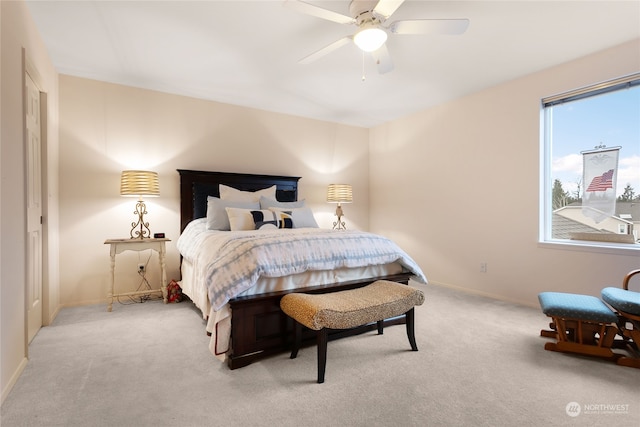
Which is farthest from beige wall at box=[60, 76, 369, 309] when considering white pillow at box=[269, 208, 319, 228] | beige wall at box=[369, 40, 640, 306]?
beige wall at box=[369, 40, 640, 306]

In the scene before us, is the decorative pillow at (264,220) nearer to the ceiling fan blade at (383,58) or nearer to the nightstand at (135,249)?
the nightstand at (135,249)

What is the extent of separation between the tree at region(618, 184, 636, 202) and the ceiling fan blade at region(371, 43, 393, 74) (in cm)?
254

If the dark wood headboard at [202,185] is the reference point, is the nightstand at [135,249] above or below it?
below

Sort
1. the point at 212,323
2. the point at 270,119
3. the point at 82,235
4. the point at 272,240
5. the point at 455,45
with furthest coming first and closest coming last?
the point at 270,119, the point at 82,235, the point at 455,45, the point at 272,240, the point at 212,323

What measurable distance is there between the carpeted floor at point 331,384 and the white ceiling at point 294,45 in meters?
2.55

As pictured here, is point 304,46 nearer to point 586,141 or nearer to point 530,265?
point 586,141

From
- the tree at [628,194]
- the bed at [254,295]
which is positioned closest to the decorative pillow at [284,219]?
the bed at [254,295]

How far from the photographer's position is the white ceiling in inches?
Result: 92.6

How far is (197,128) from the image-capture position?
4.11 metres

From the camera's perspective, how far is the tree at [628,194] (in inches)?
115

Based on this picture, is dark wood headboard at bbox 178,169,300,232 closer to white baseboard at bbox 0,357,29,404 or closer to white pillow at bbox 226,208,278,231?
white pillow at bbox 226,208,278,231

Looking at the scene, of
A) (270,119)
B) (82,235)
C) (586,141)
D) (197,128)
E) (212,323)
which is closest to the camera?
(212,323)

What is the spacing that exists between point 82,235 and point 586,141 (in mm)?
5560

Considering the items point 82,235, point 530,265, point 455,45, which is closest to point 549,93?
point 455,45
